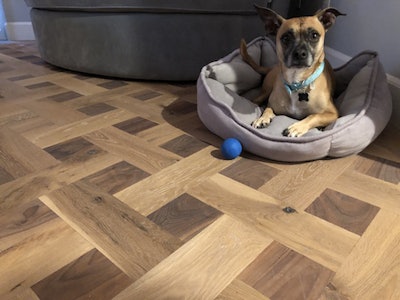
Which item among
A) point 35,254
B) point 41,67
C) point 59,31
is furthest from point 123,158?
point 41,67

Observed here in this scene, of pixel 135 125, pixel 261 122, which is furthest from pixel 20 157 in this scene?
pixel 261 122

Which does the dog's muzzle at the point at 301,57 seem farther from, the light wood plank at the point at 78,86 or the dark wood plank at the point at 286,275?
the light wood plank at the point at 78,86

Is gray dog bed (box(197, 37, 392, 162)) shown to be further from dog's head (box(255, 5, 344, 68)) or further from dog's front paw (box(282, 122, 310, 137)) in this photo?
dog's head (box(255, 5, 344, 68))

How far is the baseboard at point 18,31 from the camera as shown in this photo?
317 cm

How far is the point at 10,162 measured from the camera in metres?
1.11

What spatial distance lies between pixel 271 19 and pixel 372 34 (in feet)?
2.05

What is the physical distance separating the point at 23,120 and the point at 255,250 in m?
1.13

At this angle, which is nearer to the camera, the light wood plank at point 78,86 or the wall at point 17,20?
the light wood plank at point 78,86

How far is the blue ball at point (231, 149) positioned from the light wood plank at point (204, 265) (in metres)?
0.31

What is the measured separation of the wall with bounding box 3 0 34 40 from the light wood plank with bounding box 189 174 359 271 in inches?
118

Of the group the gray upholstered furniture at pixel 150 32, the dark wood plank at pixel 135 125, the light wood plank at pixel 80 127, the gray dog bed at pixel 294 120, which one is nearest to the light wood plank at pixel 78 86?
the gray upholstered furniture at pixel 150 32

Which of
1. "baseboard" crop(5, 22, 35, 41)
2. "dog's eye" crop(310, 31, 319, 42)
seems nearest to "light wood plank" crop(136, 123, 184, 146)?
"dog's eye" crop(310, 31, 319, 42)

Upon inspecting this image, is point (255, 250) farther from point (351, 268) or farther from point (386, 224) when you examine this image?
point (386, 224)

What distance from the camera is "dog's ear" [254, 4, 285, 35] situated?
1222mm
